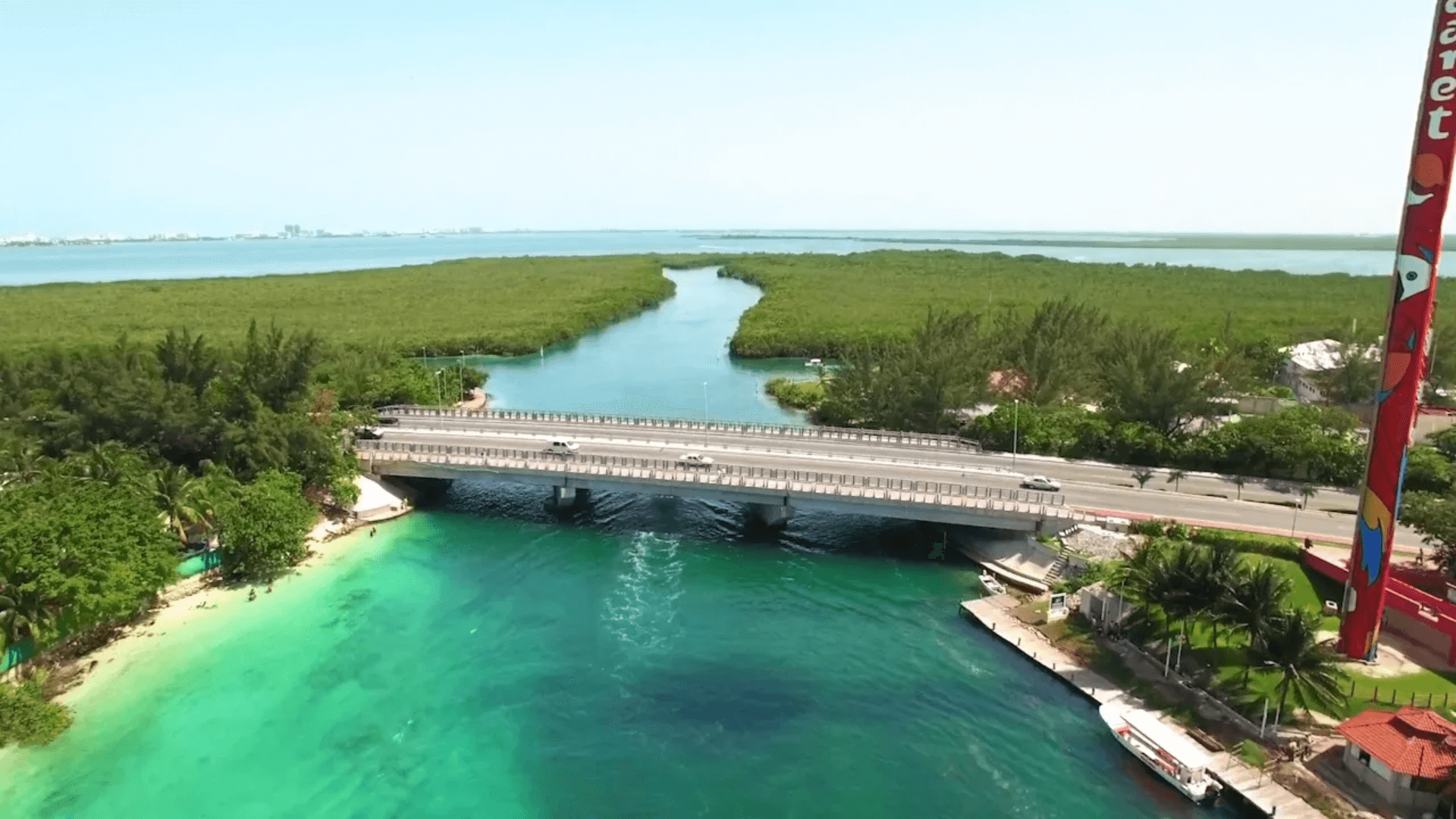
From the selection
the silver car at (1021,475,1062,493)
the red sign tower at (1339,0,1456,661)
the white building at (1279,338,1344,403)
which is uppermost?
the red sign tower at (1339,0,1456,661)

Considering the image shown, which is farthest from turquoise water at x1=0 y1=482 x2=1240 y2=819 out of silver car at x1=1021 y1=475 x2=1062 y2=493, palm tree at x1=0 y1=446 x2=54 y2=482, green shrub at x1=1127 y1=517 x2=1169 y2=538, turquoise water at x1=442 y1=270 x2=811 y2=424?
turquoise water at x1=442 y1=270 x2=811 y2=424

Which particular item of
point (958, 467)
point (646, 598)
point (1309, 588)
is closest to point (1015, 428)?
point (958, 467)

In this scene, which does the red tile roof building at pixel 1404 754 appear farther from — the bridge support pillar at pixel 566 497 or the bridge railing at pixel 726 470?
the bridge support pillar at pixel 566 497

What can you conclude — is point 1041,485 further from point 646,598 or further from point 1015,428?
point 646,598

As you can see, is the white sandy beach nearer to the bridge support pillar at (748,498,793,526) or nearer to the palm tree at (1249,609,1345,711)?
the bridge support pillar at (748,498,793,526)

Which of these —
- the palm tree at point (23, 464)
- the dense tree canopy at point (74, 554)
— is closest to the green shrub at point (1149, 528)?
the dense tree canopy at point (74, 554)
